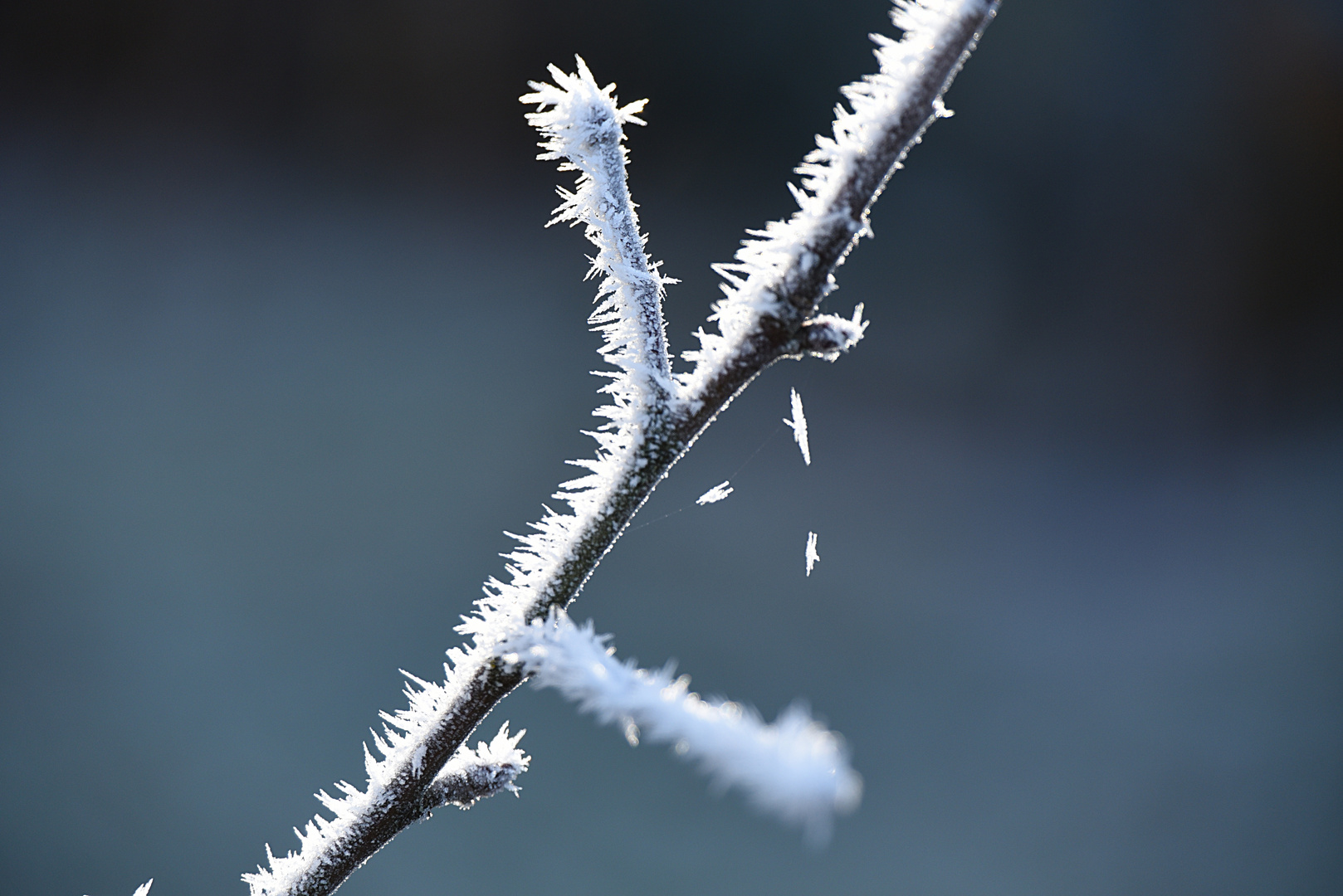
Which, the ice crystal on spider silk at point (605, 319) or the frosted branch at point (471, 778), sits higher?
the ice crystal on spider silk at point (605, 319)

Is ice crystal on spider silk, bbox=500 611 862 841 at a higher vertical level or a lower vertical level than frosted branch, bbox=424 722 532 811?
higher

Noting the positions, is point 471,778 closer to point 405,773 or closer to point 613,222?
point 405,773

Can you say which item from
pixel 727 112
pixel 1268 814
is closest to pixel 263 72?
pixel 727 112

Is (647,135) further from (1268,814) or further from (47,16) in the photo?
(1268,814)

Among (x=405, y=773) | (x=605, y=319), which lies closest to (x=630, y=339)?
(x=605, y=319)

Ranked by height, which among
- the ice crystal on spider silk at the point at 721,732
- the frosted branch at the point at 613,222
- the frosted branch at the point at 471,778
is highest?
the frosted branch at the point at 613,222

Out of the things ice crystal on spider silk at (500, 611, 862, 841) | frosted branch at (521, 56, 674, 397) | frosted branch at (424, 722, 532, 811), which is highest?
frosted branch at (521, 56, 674, 397)
